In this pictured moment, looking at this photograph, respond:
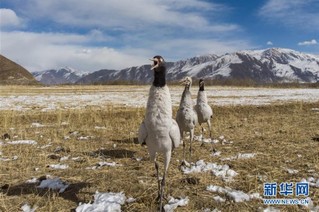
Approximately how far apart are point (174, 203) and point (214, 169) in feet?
8.84

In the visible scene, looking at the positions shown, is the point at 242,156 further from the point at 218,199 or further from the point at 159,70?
the point at 159,70

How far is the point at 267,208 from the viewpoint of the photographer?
6.41m

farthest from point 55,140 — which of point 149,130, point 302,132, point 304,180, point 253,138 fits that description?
point 302,132

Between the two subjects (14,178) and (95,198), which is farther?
(14,178)

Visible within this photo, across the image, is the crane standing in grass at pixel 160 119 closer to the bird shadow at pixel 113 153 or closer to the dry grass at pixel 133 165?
the dry grass at pixel 133 165

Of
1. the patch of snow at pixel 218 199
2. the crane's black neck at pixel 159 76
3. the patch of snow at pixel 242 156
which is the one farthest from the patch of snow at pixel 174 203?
the patch of snow at pixel 242 156

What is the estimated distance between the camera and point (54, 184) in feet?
25.2

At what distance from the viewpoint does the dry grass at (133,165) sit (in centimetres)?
685

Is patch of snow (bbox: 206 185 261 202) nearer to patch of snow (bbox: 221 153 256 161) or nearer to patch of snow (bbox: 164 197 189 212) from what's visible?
patch of snow (bbox: 164 197 189 212)

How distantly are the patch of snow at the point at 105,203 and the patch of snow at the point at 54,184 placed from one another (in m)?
1.04

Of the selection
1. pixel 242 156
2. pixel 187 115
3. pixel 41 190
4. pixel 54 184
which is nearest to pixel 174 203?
pixel 54 184

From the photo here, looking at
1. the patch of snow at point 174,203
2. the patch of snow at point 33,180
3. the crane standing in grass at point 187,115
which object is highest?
the crane standing in grass at point 187,115

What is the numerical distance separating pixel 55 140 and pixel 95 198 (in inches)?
263

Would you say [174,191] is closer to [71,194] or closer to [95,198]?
[95,198]
